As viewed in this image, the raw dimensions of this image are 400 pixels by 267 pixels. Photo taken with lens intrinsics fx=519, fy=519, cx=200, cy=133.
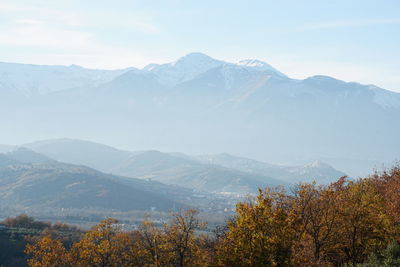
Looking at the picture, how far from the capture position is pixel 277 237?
2244 inches

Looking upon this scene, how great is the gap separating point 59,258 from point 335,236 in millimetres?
36892

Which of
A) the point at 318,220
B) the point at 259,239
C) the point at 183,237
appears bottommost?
the point at 183,237

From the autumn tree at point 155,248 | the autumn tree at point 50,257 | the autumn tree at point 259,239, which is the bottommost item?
the autumn tree at point 50,257

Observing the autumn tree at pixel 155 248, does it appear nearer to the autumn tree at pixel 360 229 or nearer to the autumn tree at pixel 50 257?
the autumn tree at pixel 50 257

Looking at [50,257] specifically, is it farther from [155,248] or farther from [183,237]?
[183,237]

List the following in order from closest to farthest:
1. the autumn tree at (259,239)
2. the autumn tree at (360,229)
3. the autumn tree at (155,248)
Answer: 1. the autumn tree at (259,239)
2. the autumn tree at (155,248)
3. the autumn tree at (360,229)

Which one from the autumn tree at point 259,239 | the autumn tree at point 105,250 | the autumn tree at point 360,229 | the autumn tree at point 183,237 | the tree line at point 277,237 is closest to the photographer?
the autumn tree at point 259,239

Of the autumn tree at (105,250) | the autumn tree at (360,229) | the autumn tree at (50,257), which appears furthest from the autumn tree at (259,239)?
the autumn tree at (50,257)

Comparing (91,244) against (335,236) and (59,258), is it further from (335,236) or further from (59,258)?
(335,236)

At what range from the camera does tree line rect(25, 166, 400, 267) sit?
57.6m

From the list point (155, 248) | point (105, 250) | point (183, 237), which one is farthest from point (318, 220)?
point (105, 250)

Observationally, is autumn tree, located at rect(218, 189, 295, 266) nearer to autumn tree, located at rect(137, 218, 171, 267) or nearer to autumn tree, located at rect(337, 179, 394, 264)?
autumn tree, located at rect(137, 218, 171, 267)

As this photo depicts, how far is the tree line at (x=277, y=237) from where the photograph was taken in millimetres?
57625

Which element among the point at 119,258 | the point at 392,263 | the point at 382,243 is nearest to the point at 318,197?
the point at 382,243
